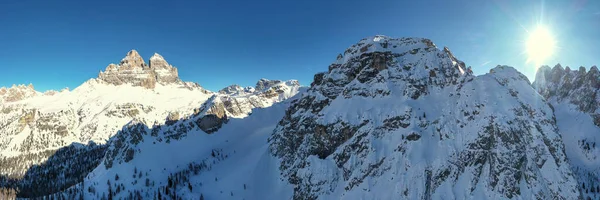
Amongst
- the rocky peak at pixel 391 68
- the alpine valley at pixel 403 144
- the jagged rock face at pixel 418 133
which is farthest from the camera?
the rocky peak at pixel 391 68

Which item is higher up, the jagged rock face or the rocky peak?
the rocky peak

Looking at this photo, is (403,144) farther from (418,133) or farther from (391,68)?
(391,68)

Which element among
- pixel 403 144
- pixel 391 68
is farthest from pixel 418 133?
pixel 391 68

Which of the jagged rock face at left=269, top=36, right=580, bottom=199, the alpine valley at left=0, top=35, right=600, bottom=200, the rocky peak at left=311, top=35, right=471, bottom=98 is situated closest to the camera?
the jagged rock face at left=269, top=36, right=580, bottom=199

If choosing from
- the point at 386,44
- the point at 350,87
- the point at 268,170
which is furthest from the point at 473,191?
the point at 268,170

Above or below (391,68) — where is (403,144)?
below

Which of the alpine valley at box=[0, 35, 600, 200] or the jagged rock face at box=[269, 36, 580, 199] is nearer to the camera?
the jagged rock face at box=[269, 36, 580, 199]

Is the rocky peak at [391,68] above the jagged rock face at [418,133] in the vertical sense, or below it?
above

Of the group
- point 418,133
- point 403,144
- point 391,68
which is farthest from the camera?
point 391,68
